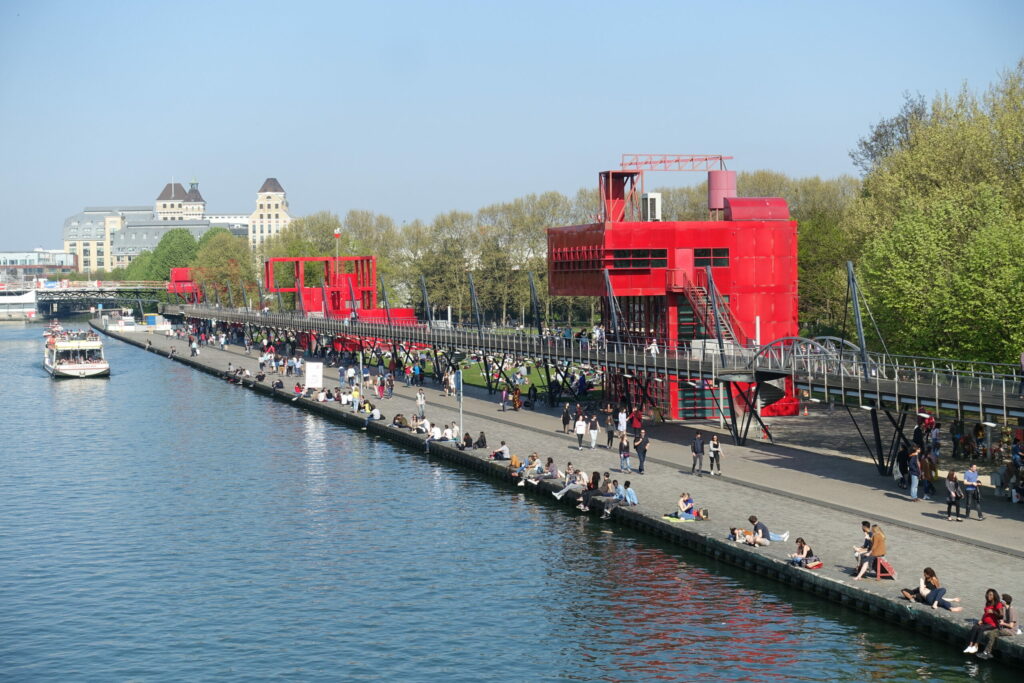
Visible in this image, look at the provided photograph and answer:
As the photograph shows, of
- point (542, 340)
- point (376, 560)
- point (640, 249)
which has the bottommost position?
point (376, 560)

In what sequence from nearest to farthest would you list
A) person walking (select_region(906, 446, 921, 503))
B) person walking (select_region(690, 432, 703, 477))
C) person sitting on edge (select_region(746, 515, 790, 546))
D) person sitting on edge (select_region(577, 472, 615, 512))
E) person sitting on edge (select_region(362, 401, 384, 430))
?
person sitting on edge (select_region(746, 515, 790, 546)) < person walking (select_region(906, 446, 921, 503)) < person sitting on edge (select_region(577, 472, 615, 512)) < person walking (select_region(690, 432, 703, 477)) < person sitting on edge (select_region(362, 401, 384, 430))

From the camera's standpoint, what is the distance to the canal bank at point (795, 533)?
28516 millimetres

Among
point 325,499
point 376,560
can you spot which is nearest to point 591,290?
point 325,499

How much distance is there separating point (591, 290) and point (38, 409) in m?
40.9

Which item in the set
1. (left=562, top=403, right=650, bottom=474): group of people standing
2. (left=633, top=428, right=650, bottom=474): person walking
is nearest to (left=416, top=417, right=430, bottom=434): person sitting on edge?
(left=562, top=403, right=650, bottom=474): group of people standing

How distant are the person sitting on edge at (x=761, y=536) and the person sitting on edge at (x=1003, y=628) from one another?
825 cm

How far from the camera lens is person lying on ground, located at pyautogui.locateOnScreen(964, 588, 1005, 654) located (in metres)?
25.7

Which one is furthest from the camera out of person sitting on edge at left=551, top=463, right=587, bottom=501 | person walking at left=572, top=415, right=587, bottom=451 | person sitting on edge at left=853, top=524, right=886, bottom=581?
person walking at left=572, top=415, right=587, bottom=451

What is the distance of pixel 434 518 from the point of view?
1700 inches

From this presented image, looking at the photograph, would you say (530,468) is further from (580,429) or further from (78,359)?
(78,359)

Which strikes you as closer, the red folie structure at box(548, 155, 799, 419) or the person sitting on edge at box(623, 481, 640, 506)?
the person sitting on edge at box(623, 481, 640, 506)

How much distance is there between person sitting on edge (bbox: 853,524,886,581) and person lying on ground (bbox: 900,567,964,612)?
1.75 metres

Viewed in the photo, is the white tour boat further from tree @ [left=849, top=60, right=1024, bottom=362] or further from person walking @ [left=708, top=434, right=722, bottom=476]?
person walking @ [left=708, top=434, right=722, bottom=476]

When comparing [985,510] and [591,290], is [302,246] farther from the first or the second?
[985,510]
